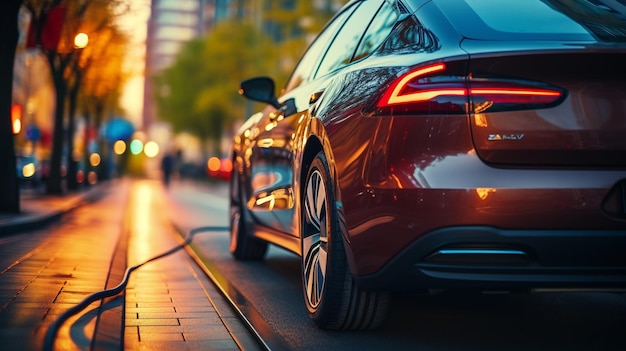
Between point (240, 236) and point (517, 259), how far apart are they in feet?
15.5

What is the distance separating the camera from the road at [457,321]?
4609 mm

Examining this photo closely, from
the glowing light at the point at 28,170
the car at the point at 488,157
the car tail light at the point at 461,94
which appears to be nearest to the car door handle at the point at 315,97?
the car at the point at 488,157

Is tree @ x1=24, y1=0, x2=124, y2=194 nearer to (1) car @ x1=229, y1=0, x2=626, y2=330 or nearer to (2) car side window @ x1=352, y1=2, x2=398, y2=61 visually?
(2) car side window @ x1=352, y1=2, x2=398, y2=61

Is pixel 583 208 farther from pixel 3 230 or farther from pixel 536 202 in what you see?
pixel 3 230

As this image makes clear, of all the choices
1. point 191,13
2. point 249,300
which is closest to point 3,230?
point 249,300

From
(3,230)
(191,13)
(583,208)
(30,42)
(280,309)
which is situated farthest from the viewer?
(191,13)

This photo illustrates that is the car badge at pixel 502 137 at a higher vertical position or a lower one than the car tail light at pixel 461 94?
lower

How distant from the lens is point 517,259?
3.93 m

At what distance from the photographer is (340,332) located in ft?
15.8

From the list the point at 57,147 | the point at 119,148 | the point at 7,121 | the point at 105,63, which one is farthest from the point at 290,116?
the point at 119,148

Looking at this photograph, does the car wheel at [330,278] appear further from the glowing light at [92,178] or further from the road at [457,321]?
the glowing light at [92,178]

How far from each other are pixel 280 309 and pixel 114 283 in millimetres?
1416

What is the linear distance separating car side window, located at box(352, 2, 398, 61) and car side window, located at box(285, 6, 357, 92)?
2.78ft

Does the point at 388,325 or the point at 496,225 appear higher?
the point at 496,225
